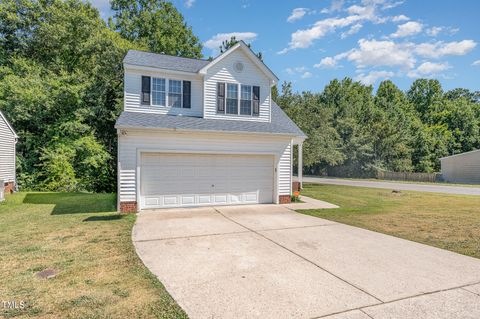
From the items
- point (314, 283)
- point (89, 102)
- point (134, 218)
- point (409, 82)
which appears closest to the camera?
point (314, 283)

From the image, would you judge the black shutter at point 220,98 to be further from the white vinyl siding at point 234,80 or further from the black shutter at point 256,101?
the black shutter at point 256,101

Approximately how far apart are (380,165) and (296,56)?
26007 millimetres

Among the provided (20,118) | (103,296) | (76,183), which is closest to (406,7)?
(103,296)

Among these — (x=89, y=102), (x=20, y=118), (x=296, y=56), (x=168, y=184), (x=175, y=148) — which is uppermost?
(x=296, y=56)

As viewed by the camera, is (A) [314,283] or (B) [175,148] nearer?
(A) [314,283]

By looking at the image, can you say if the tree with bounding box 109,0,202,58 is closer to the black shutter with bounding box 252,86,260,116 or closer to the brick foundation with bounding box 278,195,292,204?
the black shutter with bounding box 252,86,260,116

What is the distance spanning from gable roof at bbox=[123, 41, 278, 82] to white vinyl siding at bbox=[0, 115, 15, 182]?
897cm

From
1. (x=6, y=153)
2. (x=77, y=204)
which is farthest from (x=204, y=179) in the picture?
(x=6, y=153)

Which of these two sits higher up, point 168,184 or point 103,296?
point 168,184

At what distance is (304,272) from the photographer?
4918 mm

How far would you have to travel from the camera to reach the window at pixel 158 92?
12258 millimetres

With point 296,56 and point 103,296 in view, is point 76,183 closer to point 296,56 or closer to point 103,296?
point 103,296

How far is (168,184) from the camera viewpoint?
11.3 meters

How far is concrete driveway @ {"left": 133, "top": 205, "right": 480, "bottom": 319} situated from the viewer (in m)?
3.72
